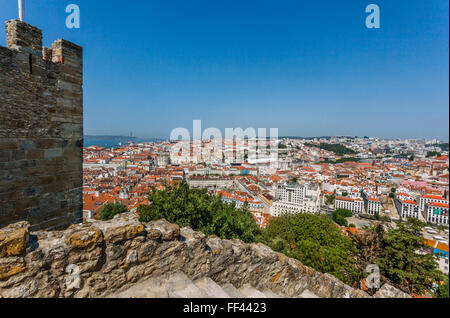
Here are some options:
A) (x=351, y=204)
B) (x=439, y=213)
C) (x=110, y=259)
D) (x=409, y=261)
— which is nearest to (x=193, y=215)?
(x=110, y=259)

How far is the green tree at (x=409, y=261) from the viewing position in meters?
6.83

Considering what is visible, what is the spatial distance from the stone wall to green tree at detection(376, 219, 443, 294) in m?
4.03

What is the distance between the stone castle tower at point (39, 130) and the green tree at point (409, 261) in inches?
353

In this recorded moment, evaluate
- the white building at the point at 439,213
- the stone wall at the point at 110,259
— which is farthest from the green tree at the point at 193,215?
the white building at the point at 439,213

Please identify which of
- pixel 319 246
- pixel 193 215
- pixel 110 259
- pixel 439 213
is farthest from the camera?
pixel 319 246

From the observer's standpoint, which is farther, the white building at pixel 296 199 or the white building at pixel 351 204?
the white building at pixel 351 204

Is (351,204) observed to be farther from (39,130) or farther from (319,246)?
(39,130)

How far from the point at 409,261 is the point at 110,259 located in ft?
28.1

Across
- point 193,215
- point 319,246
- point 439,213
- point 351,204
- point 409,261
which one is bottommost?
point 351,204

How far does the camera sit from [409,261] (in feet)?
23.2

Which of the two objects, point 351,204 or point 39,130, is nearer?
point 39,130

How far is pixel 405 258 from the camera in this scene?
23.7ft

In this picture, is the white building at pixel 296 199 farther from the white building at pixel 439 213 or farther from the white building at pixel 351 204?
the white building at pixel 439 213
